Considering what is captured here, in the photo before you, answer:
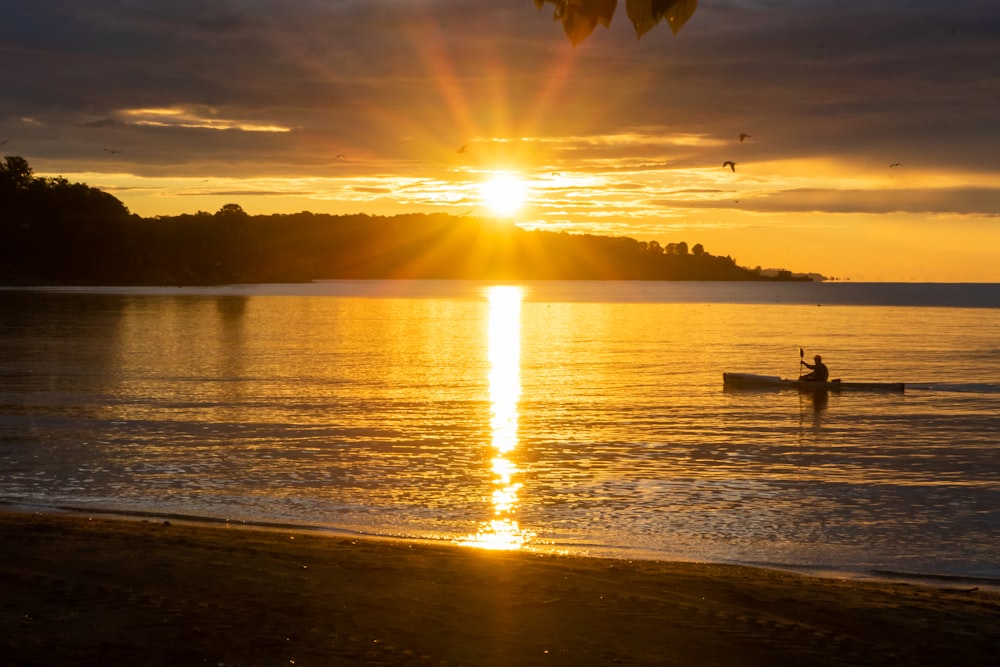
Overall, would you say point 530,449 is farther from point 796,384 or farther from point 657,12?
point 657,12

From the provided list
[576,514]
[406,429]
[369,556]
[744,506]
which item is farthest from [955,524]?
[406,429]

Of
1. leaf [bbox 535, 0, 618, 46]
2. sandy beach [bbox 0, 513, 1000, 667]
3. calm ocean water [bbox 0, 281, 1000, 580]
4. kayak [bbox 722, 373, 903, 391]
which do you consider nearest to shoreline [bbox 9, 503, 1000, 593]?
calm ocean water [bbox 0, 281, 1000, 580]

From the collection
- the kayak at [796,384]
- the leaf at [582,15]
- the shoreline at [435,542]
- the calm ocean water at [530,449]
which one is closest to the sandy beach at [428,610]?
the shoreline at [435,542]

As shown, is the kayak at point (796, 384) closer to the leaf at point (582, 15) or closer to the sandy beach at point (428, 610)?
the sandy beach at point (428, 610)

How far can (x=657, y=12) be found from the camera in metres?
4.51

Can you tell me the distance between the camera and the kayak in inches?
2137

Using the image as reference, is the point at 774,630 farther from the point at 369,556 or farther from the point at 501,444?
the point at 501,444

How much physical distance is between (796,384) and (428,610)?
153 ft

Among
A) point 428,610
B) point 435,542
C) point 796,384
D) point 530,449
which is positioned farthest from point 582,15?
point 796,384

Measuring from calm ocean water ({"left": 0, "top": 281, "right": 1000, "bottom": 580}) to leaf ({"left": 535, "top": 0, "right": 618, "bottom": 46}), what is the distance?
1419 centimetres

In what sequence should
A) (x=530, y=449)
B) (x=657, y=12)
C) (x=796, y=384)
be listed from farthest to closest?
(x=796, y=384)
(x=530, y=449)
(x=657, y=12)

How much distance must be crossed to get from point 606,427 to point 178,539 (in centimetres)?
2379

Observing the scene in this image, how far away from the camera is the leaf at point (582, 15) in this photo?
4.71 m

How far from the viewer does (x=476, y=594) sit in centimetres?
1273
